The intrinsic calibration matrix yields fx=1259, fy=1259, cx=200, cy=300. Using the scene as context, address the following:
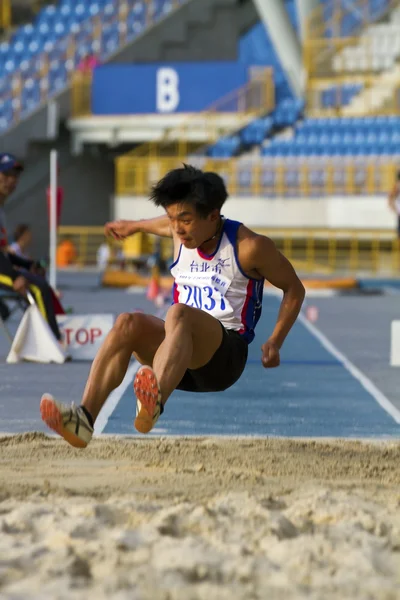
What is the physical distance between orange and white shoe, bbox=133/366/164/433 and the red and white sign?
5.57 meters

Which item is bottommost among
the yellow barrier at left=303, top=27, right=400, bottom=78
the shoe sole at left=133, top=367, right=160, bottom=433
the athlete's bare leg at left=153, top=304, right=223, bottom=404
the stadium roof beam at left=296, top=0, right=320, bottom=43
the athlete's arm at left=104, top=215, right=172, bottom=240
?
the shoe sole at left=133, top=367, right=160, bottom=433

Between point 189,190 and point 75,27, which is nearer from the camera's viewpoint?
point 189,190

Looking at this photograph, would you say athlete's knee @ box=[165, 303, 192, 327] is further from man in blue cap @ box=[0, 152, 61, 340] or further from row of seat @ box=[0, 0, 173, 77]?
row of seat @ box=[0, 0, 173, 77]

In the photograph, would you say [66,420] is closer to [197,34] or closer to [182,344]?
[182,344]

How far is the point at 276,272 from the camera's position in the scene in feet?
19.5

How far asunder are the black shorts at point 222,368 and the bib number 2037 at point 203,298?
0.15 meters

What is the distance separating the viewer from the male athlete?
539 centimetres

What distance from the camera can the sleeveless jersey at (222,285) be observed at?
594 centimetres

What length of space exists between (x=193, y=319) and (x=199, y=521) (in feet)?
4.70

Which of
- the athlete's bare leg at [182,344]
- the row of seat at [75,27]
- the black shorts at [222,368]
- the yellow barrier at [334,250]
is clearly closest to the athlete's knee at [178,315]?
Result: the athlete's bare leg at [182,344]

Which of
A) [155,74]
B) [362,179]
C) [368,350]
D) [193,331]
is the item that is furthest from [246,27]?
[193,331]

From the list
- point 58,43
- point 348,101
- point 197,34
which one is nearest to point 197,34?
point 197,34

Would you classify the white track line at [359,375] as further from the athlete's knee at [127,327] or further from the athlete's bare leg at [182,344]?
the athlete's knee at [127,327]

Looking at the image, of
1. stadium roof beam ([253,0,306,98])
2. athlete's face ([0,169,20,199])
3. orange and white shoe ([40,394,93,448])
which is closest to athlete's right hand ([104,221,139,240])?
orange and white shoe ([40,394,93,448])
